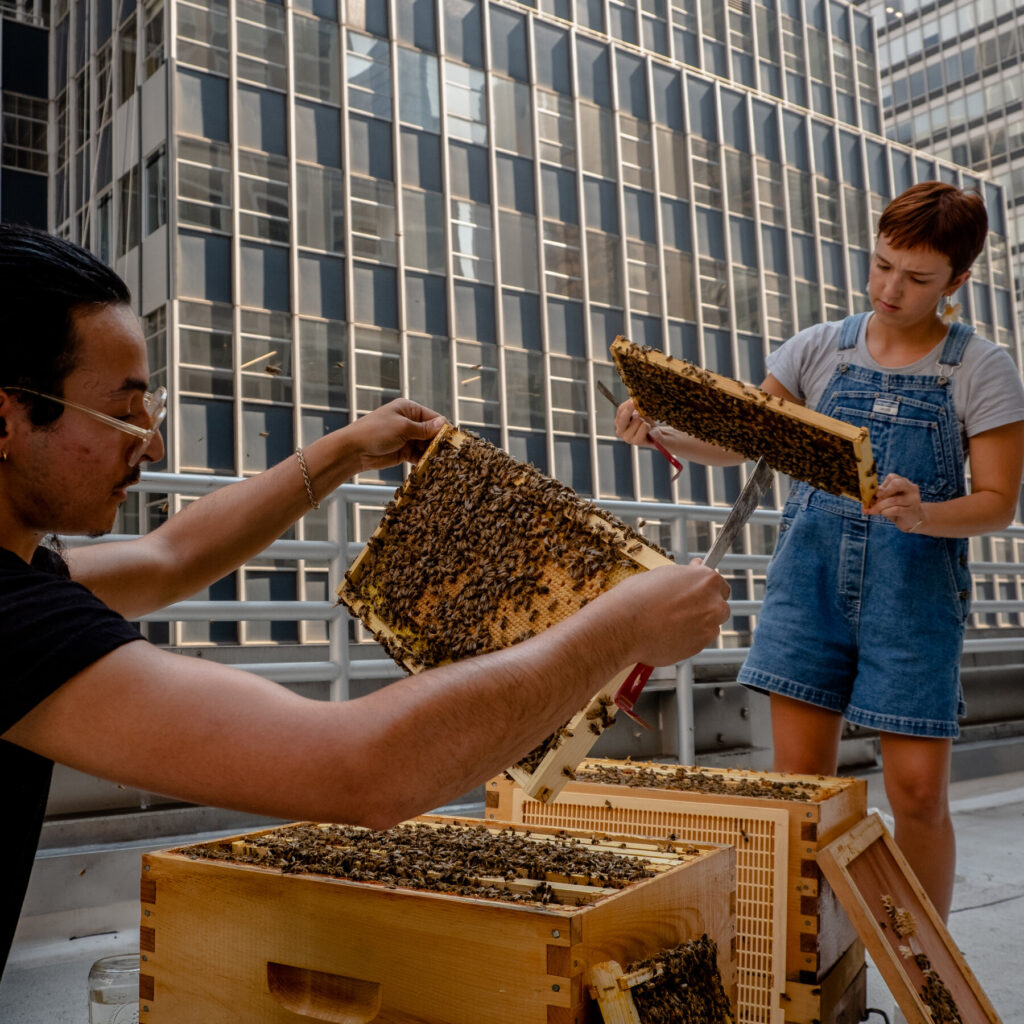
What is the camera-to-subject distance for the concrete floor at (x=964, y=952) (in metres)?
2.14

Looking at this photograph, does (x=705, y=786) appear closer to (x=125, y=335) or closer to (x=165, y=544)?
(x=165, y=544)

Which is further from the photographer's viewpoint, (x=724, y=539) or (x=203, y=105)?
(x=203, y=105)

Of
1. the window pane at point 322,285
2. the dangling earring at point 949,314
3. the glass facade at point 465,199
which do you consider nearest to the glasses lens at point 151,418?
the dangling earring at point 949,314

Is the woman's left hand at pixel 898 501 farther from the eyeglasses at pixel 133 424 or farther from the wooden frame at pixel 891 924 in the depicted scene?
the eyeglasses at pixel 133 424

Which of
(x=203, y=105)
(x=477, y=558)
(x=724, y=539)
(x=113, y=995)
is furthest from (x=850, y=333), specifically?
(x=203, y=105)

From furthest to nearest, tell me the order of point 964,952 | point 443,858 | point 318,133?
point 318,133, point 964,952, point 443,858

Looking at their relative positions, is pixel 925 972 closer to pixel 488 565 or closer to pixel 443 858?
pixel 443 858

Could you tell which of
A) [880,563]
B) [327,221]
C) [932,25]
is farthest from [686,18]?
[880,563]

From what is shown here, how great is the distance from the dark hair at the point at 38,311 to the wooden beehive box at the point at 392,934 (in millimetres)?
686

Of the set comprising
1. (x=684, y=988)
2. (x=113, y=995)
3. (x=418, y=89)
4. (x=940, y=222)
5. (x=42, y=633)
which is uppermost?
(x=418, y=89)

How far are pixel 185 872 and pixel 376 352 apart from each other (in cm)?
2925

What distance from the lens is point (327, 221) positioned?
97.2 feet

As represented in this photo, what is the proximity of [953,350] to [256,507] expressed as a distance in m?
1.49

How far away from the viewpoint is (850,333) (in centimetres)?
226
